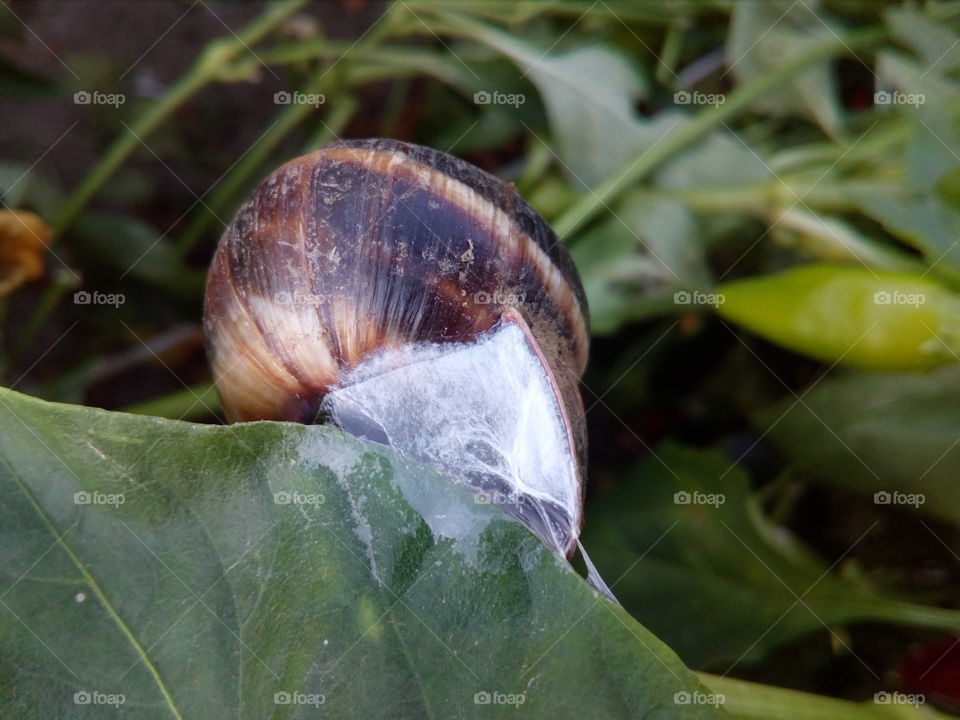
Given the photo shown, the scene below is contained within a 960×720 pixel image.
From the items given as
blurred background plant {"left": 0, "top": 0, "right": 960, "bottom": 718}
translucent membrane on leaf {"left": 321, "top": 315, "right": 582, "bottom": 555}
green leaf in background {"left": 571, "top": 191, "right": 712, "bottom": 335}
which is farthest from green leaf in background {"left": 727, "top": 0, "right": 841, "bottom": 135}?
translucent membrane on leaf {"left": 321, "top": 315, "right": 582, "bottom": 555}

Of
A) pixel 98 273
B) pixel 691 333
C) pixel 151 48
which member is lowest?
pixel 691 333

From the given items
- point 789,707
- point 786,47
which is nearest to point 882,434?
point 789,707

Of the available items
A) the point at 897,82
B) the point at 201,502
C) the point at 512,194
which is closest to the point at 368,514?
the point at 201,502

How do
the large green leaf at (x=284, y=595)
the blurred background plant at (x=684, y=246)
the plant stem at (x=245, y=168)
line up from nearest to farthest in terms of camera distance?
the large green leaf at (x=284, y=595) < the blurred background plant at (x=684, y=246) < the plant stem at (x=245, y=168)

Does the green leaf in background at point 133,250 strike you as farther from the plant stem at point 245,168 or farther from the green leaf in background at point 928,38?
the green leaf in background at point 928,38

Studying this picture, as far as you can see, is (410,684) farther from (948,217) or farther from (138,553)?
(948,217)

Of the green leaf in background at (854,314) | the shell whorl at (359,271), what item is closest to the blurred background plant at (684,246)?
the green leaf in background at (854,314)
